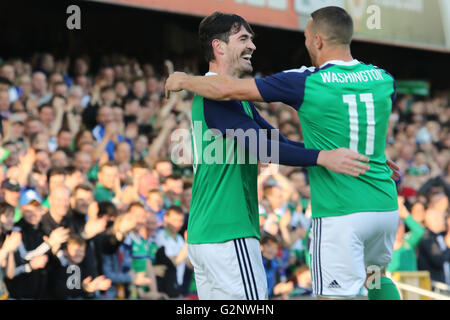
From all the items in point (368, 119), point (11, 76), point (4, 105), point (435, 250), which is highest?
point (11, 76)

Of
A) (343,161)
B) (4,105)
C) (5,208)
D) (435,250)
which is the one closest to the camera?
(343,161)

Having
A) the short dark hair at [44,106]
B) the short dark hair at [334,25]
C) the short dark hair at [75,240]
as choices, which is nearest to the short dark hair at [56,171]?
the short dark hair at [75,240]

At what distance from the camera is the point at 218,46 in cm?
483

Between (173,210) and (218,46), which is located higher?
(218,46)

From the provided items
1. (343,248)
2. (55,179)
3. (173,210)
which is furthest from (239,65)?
(173,210)

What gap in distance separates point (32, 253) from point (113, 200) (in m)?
1.38

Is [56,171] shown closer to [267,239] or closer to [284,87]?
[267,239]

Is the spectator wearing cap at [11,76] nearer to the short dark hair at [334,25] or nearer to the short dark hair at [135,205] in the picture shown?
the short dark hair at [135,205]

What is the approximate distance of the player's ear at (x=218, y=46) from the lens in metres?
4.83

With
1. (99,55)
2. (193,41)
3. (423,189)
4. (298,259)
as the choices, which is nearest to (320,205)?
(298,259)

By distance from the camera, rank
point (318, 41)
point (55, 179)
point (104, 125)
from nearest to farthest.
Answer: point (318, 41)
point (55, 179)
point (104, 125)

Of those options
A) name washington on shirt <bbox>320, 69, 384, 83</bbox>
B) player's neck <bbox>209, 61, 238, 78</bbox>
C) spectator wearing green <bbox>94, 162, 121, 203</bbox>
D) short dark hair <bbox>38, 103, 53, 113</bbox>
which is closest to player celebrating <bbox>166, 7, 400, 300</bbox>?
name washington on shirt <bbox>320, 69, 384, 83</bbox>

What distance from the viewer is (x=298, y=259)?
9859mm

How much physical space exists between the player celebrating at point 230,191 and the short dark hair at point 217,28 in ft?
0.09
